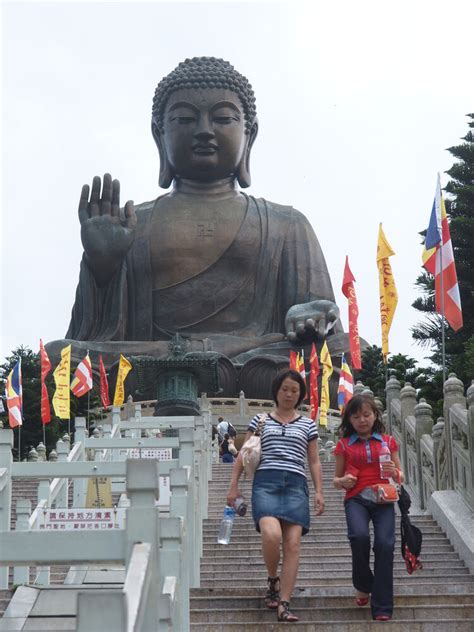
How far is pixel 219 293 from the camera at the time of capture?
25266 millimetres

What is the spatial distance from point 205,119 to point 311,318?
16.5ft

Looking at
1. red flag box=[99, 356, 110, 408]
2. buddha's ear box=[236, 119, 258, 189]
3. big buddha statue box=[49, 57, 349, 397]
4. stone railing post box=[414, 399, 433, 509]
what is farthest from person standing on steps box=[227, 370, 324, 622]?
buddha's ear box=[236, 119, 258, 189]

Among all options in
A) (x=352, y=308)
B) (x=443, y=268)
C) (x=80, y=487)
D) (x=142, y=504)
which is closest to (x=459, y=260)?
(x=352, y=308)

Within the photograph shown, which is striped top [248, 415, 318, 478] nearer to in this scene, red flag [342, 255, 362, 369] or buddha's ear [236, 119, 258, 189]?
red flag [342, 255, 362, 369]

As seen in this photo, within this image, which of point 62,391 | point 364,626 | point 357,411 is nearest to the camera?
point 364,626

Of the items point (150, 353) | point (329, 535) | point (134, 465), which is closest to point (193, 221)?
point (150, 353)

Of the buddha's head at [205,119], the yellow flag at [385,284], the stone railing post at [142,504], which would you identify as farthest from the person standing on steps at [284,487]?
the buddha's head at [205,119]

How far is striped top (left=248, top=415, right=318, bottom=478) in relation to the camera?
5516 mm

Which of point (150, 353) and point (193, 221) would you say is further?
point (193, 221)

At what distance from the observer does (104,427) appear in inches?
427

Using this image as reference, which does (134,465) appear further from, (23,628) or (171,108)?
(171,108)

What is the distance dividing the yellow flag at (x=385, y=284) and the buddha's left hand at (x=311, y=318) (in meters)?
8.11

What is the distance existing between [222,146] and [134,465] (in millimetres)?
22828

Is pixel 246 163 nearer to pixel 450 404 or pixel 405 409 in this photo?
pixel 405 409
